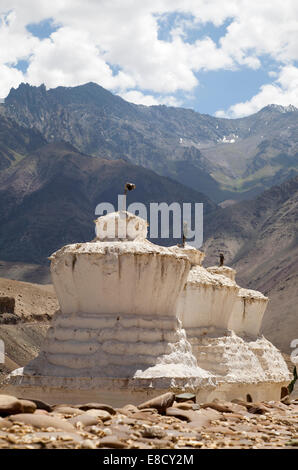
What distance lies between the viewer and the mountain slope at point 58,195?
130 metres

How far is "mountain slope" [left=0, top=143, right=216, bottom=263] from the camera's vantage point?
129500mm

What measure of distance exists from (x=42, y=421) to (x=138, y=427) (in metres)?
1.27

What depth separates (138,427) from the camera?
10.2 meters

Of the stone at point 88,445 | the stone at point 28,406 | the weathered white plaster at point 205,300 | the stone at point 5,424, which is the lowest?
the stone at point 88,445

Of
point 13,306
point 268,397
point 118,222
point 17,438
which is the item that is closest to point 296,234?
point 13,306

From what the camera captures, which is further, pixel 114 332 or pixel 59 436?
pixel 114 332

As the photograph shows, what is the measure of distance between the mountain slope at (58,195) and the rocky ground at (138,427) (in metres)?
112

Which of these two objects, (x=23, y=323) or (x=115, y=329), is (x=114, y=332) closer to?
(x=115, y=329)

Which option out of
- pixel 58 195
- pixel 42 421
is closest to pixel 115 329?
pixel 42 421

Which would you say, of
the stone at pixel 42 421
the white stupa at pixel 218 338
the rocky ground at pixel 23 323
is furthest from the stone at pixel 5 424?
the rocky ground at pixel 23 323

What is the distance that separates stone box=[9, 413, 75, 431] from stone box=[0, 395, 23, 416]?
276 mm

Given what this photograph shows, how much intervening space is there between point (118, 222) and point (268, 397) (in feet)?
34.4

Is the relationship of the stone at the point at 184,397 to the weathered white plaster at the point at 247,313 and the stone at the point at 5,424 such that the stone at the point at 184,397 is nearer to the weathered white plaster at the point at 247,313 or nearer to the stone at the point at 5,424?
the stone at the point at 5,424

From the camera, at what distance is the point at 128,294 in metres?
15.4
